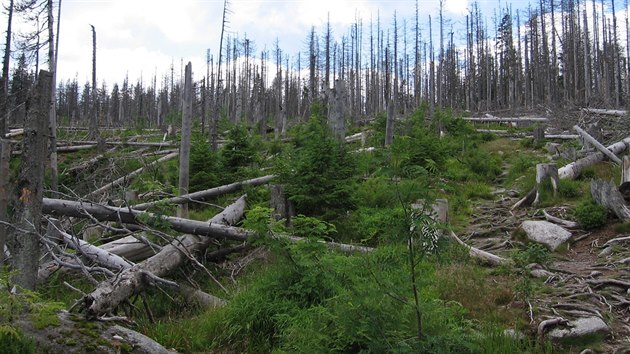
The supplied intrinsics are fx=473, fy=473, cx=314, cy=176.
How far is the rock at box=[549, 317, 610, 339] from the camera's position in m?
4.41

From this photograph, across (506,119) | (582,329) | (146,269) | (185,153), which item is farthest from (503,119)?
(146,269)

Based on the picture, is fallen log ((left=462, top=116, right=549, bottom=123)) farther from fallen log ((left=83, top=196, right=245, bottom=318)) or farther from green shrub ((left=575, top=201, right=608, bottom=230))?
fallen log ((left=83, top=196, right=245, bottom=318))

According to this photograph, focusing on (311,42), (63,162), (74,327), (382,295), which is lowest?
(74,327)

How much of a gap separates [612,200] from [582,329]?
13.8ft

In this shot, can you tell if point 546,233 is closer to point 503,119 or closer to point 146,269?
point 146,269

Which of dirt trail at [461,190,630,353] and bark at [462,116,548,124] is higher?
bark at [462,116,548,124]

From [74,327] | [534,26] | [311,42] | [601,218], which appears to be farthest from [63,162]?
[534,26]

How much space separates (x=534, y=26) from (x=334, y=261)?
152 ft

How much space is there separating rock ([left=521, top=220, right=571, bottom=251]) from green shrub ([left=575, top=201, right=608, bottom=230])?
1.40 feet

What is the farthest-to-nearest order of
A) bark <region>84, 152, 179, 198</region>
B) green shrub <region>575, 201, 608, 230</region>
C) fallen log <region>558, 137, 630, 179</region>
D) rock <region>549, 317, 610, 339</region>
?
bark <region>84, 152, 179, 198</region>
fallen log <region>558, 137, 630, 179</region>
green shrub <region>575, 201, 608, 230</region>
rock <region>549, 317, 610, 339</region>

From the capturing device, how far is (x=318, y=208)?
8.91 m

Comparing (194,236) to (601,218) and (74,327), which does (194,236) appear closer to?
(74,327)

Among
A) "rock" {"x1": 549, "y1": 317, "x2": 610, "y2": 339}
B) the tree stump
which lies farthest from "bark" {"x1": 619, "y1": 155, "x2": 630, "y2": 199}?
"rock" {"x1": 549, "y1": 317, "x2": 610, "y2": 339}

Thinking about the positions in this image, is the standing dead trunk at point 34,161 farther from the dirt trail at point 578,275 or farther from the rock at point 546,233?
the rock at point 546,233
